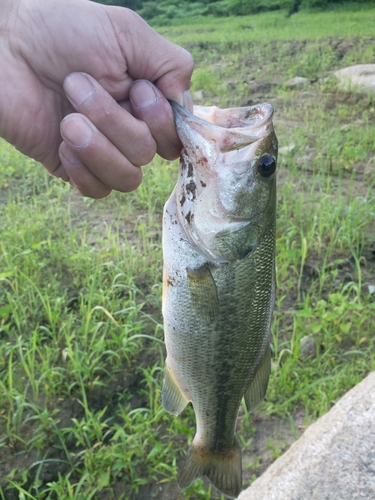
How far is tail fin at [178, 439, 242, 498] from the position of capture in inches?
70.3

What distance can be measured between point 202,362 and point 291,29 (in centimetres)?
1307

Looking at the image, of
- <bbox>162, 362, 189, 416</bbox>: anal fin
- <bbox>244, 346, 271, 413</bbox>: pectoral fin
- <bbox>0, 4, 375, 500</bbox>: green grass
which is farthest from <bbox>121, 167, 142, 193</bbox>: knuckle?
<bbox>0, 4, 375, 500</bbox>: green grass

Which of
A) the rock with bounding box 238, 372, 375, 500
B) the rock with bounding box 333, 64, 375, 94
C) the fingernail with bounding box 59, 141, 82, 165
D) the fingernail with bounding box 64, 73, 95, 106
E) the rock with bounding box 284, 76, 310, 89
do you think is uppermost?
the fingernail with bounding box 64, 73, 95, 106

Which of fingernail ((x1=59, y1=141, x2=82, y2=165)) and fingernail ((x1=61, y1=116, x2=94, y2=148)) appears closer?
fingernail ((x1=61, y1=116, x2=94, y2=148))

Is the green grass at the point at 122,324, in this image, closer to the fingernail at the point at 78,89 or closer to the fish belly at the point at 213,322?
the fish belly at the point at 213,322

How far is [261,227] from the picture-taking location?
1.57 m

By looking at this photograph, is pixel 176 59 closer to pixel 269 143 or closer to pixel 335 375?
pixel 269 143

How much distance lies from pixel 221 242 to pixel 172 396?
2.08ft

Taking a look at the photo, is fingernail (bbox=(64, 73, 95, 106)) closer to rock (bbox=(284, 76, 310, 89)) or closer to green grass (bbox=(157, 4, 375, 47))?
rock (bbox=(284, 76, 310, 89))

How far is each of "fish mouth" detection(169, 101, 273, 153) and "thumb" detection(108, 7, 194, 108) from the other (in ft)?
0.25

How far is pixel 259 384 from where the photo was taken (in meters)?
1.73

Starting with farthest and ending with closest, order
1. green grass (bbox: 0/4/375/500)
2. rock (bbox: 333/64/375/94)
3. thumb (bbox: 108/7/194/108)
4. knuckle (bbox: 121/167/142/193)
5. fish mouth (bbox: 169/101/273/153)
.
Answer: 1. rock (bbox: 333/64/375/94)
2. green grass (bbox: 0/4/375/500)
3. knuckle (bbox: 121/167/142/193)
4. thumb (bbox: 108/7/194/108)
5. fish mouth (bbox: 169/101/273/153)

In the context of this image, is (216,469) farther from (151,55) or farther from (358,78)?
(358,78)

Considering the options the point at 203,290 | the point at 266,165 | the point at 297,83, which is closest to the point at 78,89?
the point at 266,165
